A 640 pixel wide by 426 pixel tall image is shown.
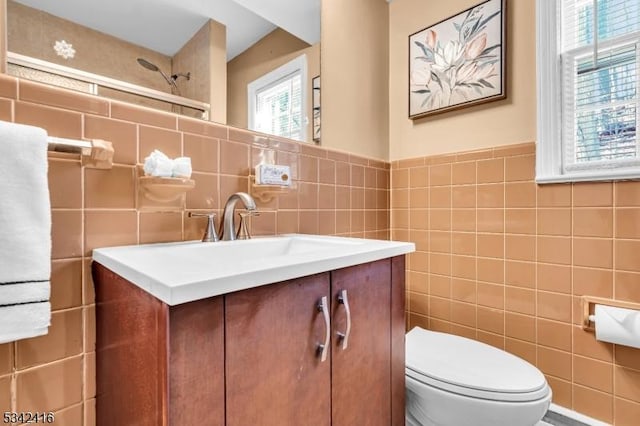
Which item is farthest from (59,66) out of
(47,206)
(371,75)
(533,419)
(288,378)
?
(533,419)

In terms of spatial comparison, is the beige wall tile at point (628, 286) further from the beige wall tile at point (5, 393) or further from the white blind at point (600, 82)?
the beige wall tile at point (5, 393)

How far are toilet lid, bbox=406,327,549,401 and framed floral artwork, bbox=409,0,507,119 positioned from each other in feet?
3.68

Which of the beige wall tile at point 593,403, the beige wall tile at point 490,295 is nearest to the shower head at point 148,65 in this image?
the beige wall tile at point 490,295

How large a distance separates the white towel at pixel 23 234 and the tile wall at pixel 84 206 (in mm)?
110

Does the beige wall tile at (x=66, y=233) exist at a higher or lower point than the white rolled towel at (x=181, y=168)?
lower

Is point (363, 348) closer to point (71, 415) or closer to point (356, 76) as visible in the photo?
point (71, 415)

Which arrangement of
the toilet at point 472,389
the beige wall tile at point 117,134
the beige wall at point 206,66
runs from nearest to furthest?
1. the beige wall tile at point 117,134
2. the toilet at point 472,389
3. the beige wall at point 206,66

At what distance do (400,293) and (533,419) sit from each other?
536 mm

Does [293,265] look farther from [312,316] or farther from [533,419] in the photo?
[533,419]

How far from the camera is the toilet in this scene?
2.99ft

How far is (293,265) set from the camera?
1.99ft

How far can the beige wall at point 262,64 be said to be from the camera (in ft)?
3.84

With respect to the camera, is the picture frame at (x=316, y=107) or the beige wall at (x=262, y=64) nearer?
the beige wall at (x=262, y=64)

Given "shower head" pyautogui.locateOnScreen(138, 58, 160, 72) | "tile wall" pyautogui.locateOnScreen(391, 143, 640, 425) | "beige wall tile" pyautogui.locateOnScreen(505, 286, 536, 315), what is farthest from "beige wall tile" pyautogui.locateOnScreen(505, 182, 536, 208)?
"shower head" pyautogui.locateOnScreen(138, 58, 160, 72)
